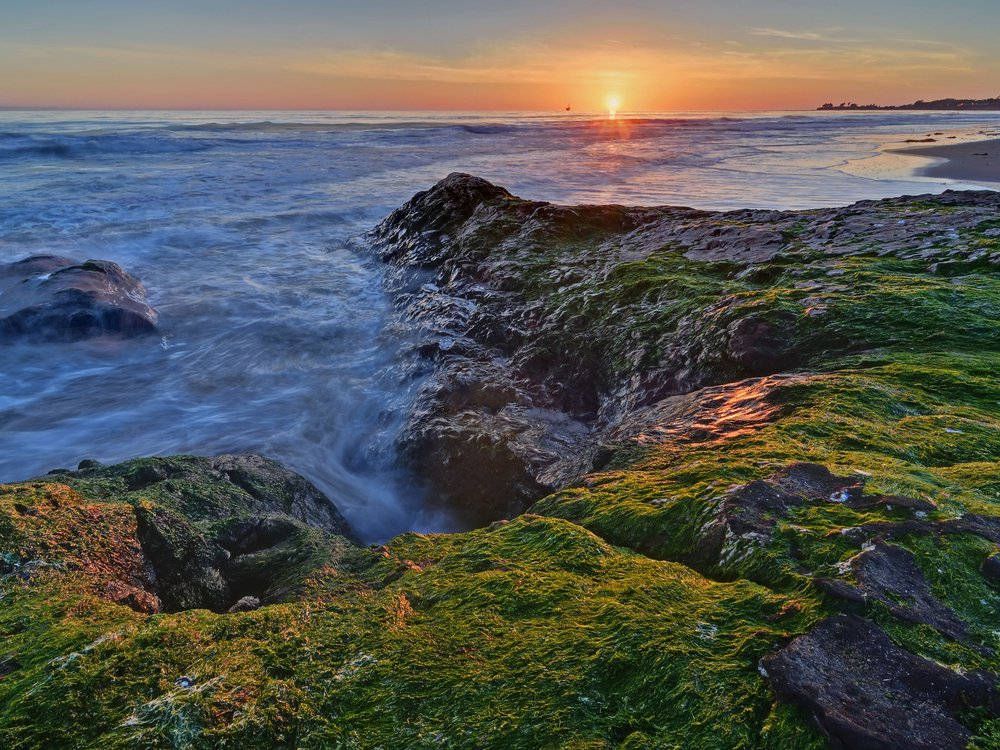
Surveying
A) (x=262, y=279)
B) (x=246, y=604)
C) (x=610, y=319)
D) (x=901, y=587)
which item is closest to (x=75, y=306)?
(x=262, y=279)

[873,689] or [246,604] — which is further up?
[873,689]

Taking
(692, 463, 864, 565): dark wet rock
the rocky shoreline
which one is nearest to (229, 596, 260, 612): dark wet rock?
the rocky shoreline

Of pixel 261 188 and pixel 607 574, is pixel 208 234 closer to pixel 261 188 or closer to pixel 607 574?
pixel 261 188

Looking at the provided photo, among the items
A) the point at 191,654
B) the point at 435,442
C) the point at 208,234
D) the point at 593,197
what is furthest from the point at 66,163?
the point at 191,654

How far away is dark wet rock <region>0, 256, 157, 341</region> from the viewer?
10891mm

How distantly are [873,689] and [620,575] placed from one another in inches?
42.3

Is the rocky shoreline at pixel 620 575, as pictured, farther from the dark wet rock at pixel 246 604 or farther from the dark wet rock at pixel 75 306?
the dark wet rock at pixel 75 306

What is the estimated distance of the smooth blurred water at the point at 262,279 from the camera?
7973 millimetres

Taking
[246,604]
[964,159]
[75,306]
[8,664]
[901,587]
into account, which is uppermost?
[964,159]

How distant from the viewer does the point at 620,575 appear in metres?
2.75

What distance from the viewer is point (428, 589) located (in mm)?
2801

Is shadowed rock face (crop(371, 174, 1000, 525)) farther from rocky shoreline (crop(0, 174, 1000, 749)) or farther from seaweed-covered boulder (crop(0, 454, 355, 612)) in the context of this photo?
seaweed-covered boulder (crop(0, 454, 355, 612))

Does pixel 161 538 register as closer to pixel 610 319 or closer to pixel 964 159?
pixel 610 319

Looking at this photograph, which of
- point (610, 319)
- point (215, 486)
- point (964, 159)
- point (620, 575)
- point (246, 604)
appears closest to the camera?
point (620, 575)
